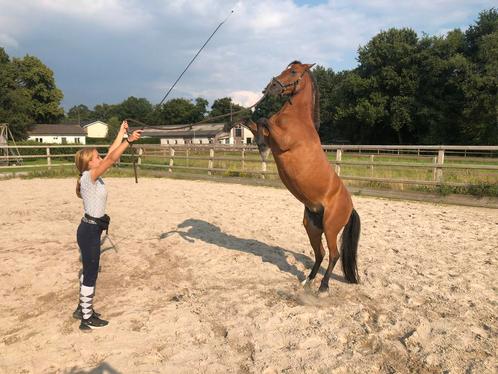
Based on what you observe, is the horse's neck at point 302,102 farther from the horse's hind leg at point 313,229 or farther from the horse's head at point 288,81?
the horse's hind leg at point 313,229

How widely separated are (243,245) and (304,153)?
2.45 metres

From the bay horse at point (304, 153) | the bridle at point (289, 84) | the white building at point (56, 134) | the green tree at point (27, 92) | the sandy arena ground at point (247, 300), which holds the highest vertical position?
the green tree at point (27, 92)

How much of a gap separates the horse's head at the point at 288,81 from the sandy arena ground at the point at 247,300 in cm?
209

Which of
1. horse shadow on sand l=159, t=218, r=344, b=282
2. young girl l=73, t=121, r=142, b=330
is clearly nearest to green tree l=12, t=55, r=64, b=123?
horse shadow on sand l=159, t=218, r=344, b=282

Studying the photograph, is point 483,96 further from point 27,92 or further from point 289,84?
point 27,92

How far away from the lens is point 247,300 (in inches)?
148

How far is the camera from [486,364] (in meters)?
2.66

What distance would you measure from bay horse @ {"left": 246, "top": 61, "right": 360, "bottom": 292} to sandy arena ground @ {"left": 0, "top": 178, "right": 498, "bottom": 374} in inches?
28.1

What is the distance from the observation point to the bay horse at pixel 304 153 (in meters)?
3.60

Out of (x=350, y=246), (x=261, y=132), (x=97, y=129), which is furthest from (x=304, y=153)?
(x=97, y=129)

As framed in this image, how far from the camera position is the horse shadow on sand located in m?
4.93

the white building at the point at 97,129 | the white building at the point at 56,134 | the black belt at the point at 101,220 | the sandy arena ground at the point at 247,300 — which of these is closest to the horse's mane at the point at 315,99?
the sandy arena ground at the point at 247,300

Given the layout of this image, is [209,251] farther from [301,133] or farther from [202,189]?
[202,189]

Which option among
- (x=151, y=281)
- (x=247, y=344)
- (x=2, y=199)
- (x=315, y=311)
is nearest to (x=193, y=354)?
(x=247, y=344)
